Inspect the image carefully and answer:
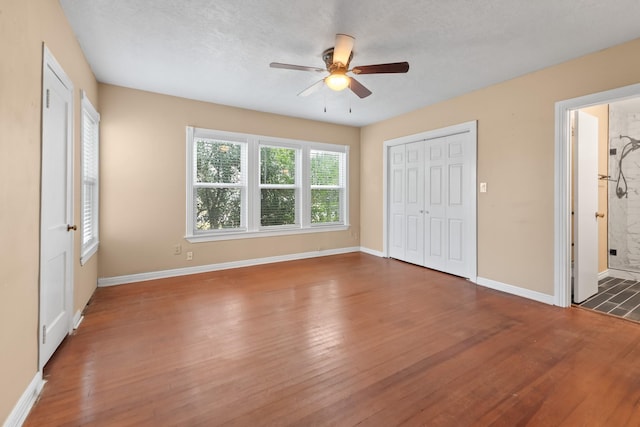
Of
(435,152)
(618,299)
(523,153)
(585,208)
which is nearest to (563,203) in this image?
(585,208)

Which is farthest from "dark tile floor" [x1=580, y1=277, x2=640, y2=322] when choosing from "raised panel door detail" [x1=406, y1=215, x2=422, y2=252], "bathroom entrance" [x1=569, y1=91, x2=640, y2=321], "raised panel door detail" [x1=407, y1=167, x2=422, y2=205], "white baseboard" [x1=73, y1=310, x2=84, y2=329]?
"white baseboard" [x1=73, y1=310, x2=84, y2=329]

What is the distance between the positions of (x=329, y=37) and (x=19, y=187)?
247cm

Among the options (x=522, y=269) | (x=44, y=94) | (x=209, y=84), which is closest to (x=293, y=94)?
(x=209, y=84)

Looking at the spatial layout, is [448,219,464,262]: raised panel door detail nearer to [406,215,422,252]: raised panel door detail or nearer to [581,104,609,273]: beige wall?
[406,215,422,252]: raised panel door detail

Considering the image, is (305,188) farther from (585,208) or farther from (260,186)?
(585,208)

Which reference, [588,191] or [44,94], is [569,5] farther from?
[44,94]

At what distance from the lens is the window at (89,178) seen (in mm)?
3017

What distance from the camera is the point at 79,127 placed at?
2785mm

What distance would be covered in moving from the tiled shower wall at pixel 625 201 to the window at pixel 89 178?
22.0 feet

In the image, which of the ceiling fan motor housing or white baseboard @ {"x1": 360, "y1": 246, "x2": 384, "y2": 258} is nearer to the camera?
the ceiling fan motor housing

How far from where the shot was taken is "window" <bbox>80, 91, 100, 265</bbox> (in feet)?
9.90

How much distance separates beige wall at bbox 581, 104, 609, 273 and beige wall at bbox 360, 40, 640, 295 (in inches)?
58.3

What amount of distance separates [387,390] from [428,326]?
1068 millimetres

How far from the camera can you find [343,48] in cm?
256
